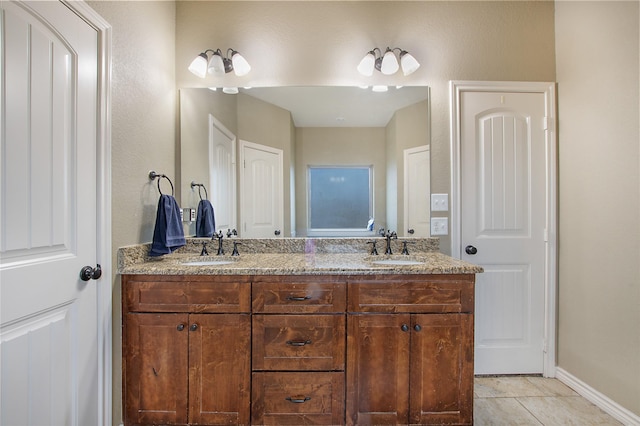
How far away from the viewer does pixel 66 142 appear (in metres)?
1.22

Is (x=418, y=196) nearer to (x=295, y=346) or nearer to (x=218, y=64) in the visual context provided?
(x=295, y=346)

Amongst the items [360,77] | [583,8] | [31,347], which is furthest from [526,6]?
[31,347]

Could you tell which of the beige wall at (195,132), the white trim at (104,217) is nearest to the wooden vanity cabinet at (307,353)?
the white trim at (104,217)

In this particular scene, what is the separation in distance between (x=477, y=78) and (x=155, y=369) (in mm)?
2669

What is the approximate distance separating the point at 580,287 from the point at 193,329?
7.69 ft

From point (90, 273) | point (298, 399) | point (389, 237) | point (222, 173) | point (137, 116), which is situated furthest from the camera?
point (222, 173)

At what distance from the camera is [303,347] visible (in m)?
1.43

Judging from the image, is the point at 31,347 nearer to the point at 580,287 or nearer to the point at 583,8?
the point at 580,287

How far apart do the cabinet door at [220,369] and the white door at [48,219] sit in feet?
1.47

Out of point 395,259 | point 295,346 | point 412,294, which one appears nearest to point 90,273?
point 295,346

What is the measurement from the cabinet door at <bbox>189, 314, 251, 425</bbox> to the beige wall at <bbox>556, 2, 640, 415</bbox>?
203 cm

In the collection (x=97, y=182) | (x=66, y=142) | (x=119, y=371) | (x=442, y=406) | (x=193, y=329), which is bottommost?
(x=442, y=406)

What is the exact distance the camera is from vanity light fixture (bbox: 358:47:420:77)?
1.92m

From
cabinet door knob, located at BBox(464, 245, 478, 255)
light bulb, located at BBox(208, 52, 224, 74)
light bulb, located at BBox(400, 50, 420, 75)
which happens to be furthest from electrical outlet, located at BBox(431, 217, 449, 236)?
light bulb, located at BBox(208, 52, 224, 74)
